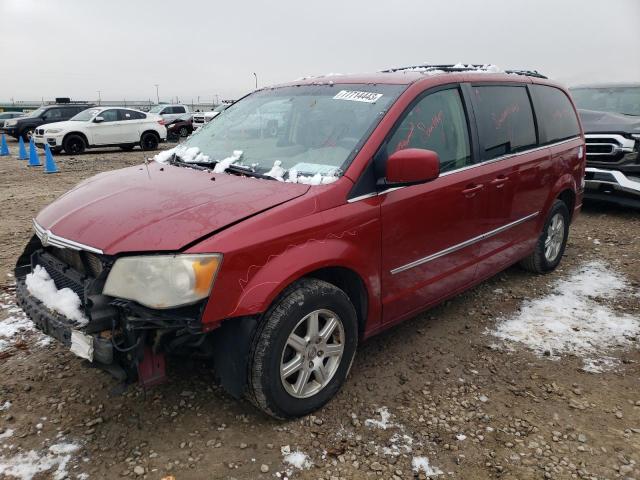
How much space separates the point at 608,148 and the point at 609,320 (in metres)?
4.25

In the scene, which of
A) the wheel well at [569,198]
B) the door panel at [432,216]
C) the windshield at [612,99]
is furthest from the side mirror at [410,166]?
the windshield at [612,99]

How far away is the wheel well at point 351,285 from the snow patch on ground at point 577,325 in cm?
134

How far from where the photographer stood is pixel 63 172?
11.8m

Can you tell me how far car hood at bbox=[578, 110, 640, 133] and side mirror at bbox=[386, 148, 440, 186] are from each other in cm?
585

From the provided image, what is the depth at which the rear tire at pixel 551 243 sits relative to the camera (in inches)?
182

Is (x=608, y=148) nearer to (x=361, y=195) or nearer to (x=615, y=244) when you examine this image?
(x=615, y=244)

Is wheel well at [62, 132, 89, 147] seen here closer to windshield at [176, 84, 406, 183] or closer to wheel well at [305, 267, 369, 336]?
windshield at [176, 84, 406, 183]

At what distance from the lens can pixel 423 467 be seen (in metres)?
2.33

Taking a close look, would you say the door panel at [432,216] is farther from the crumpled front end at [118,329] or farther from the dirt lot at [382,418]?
the crumpled front end at [118,329]

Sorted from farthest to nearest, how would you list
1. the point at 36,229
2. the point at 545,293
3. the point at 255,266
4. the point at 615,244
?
the point at 615,244, the point at 545,293, the point at 36,229, the point at 255,266

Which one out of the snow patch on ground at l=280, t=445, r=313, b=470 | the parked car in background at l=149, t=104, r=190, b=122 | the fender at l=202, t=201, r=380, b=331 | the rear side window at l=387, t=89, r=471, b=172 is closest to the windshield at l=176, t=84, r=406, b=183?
the rear side window at l=387, t=89, r=471, b=172

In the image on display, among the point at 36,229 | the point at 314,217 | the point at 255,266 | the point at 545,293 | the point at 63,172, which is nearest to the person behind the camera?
the point at 255,266

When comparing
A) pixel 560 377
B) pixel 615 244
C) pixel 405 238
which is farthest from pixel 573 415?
pixel 615 244

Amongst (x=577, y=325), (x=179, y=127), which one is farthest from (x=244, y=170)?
(x=179, y=127)
